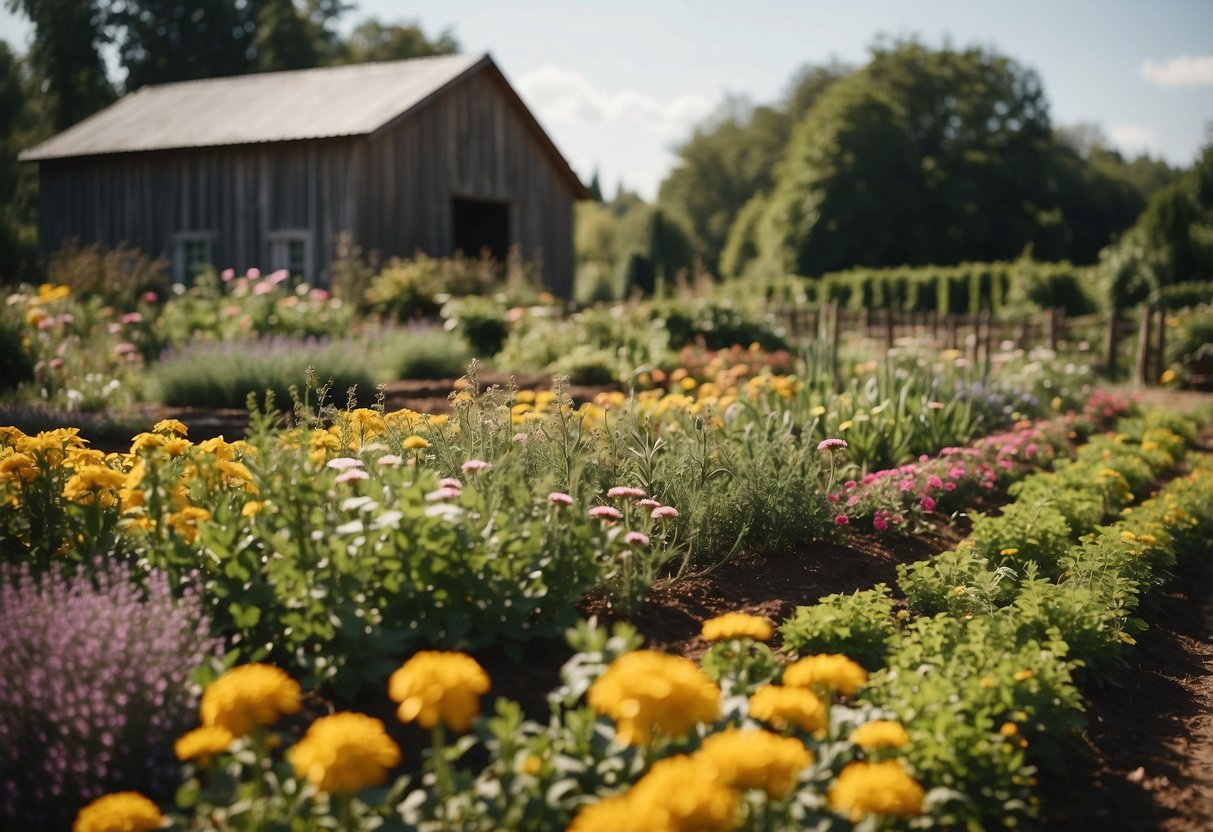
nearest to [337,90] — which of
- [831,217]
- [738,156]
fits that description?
[831,217]

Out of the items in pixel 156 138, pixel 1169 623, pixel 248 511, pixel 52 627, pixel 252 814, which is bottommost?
pixel 1169 623

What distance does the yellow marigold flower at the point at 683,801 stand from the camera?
1928 millimetres

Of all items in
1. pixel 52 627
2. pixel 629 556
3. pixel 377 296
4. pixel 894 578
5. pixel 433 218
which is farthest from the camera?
pixel 433 218

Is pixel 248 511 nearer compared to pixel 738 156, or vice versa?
pixel 248 511

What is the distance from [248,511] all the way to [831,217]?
3788 cm

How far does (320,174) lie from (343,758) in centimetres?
1687

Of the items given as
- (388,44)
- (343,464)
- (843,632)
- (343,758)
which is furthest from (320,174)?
(388,44)

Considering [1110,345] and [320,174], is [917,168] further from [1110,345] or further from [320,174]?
[320,174]

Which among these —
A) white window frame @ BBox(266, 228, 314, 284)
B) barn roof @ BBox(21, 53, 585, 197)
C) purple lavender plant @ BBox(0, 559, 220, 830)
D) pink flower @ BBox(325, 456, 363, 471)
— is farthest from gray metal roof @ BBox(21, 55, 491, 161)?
purple lavender plant @ BBox(0, 559, 220, 830)

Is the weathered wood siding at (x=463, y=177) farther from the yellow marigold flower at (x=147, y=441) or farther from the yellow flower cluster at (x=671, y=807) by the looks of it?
the yellow flower cluster at (x=671, y=807)

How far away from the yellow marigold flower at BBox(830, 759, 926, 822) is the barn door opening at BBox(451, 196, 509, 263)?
19.1 meters

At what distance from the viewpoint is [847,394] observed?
765 cm

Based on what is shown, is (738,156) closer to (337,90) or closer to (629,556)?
(337,90)

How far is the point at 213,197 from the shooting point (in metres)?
19.1
